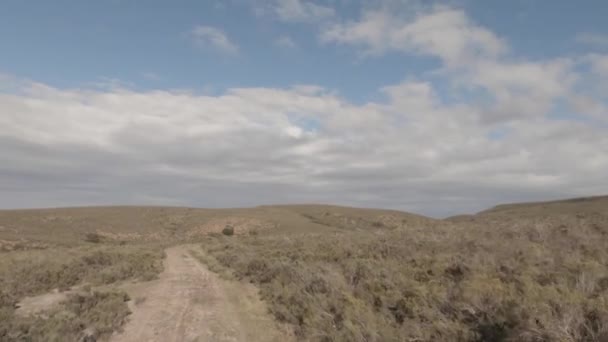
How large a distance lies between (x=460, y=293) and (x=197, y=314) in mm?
7963

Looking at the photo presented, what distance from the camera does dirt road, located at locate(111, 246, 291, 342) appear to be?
11820 millimetres

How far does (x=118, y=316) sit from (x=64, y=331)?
6.53 feet

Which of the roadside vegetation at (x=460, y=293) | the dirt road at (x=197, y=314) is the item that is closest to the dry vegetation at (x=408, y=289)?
the roadside vegetation at (x=460, y=293)

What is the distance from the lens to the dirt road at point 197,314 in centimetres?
1182

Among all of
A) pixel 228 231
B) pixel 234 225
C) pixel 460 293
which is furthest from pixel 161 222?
pixel 460 293

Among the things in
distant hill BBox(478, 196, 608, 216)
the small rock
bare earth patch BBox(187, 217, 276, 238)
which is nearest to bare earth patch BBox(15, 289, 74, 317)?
the small rock

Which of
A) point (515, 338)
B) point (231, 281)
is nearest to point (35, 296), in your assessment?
point (231, 281)

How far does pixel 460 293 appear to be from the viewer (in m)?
10.8

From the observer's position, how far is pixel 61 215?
88062 mm

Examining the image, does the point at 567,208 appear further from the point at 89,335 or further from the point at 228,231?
the point at 89,335

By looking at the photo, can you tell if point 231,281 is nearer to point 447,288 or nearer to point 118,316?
point 118,316

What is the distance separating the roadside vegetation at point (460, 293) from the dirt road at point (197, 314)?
738mm

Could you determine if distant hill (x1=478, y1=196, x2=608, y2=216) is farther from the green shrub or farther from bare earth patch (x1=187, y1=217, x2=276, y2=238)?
the green shrub

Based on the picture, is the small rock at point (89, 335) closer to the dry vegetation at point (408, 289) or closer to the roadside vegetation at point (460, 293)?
the dry vegetation at point (408, 289)
